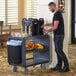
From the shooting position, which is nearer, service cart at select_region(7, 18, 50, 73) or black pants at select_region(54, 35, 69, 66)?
service cart at select_region(7, 18, 50, 73)

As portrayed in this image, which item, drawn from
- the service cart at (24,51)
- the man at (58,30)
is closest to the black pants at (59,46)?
the man at (58,30)

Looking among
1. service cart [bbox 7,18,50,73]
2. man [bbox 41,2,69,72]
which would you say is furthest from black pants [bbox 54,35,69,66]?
service cart [bbox 7,18,50,73]

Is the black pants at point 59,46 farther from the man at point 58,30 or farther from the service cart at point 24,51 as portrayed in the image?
the service cart at point 24,51

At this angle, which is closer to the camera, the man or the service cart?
the service cart

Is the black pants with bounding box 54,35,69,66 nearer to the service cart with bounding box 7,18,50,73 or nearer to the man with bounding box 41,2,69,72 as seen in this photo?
the man with bounding box 41,2,69,72

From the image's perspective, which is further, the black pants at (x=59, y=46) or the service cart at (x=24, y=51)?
the black pants at (x=59, y=46)

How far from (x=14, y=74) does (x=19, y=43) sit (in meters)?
0.76

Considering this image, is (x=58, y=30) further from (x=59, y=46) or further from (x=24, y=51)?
(x=24, y=51)

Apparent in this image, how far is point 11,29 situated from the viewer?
1201cm

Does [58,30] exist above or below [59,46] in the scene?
above

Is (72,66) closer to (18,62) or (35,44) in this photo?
(35,44)

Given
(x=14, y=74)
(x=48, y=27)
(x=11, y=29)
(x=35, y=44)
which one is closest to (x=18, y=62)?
(x=14, y=74)

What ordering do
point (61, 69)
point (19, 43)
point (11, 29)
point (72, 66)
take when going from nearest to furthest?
point (19, 43) → point (61, 69) → point (72, 66) → point (11, 29)

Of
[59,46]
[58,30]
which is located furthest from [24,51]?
[58,30]
